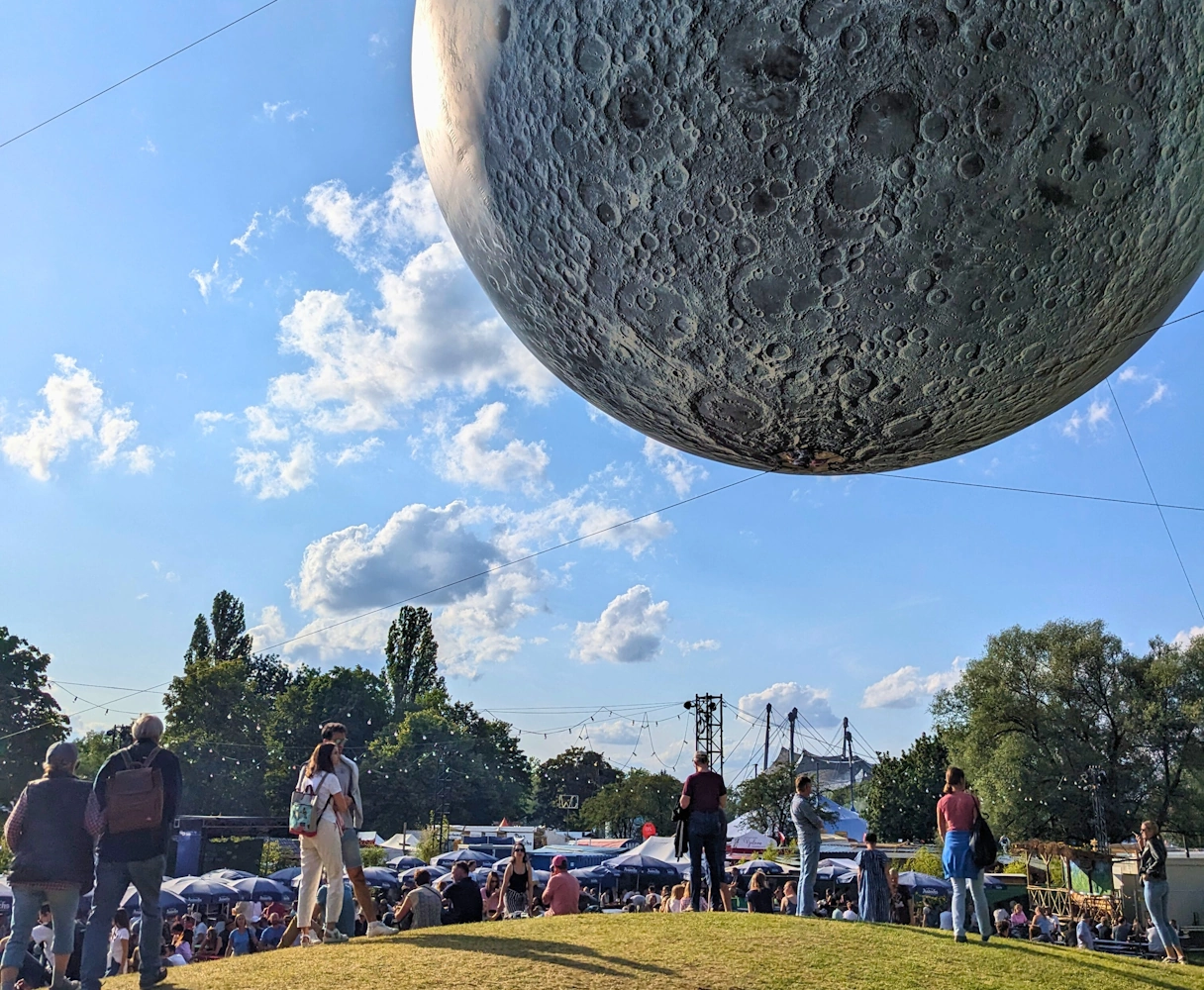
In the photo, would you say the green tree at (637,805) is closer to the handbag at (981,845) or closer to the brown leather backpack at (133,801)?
the handbag at (981,845)

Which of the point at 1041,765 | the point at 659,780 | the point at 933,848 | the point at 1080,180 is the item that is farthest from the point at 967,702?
the point at 1080,180

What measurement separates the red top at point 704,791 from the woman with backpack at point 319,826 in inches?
123

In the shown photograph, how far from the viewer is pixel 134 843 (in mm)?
5484

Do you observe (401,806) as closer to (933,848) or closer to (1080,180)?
(933,848)

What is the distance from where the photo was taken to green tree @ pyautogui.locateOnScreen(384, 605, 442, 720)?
2958 inches

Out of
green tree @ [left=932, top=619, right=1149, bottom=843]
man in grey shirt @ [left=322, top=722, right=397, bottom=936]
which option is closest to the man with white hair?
man in grey shirt @ [left=322, top=722, right=397, bottom=936]

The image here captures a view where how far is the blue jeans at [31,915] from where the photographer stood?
5.63 metres

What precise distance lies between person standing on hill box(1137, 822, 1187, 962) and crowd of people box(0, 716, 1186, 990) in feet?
0.05

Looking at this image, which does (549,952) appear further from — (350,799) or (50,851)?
(50,851)

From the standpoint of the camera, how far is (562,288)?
6.13 ft

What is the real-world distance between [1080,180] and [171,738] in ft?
236

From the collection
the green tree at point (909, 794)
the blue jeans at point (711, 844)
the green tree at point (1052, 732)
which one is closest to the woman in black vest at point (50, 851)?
the blue jeans at point (711, 844)

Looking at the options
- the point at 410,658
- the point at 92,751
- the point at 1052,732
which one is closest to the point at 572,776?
the point at 410,658

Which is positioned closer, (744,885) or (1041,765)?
(744,885)
